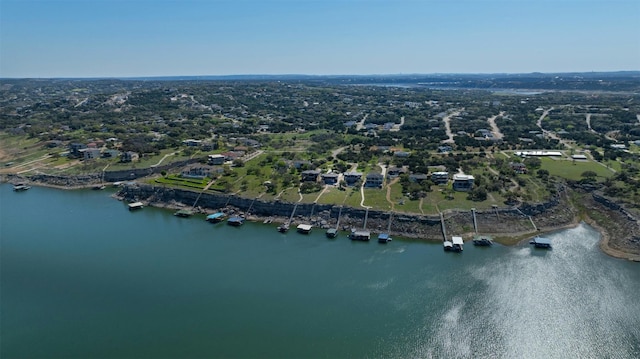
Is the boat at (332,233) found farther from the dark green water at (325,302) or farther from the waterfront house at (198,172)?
the waterfront house at (198,172)

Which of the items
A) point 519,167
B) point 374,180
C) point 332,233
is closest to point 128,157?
point 374,180

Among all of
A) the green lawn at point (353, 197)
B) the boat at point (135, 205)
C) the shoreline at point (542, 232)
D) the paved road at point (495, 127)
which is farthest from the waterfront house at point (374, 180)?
the paved road at point (495, 127)

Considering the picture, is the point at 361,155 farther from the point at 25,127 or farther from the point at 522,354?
the point at 25,127

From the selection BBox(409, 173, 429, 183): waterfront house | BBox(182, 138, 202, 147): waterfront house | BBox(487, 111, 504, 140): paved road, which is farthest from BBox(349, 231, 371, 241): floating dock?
BBox(487, 111, 504, 140): paved road

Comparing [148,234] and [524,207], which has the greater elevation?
[524,207]

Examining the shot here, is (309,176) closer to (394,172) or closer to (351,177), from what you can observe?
(351,177)

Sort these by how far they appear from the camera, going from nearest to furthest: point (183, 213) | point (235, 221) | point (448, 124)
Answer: point (235, 221) < point (183, 213) < point (448, 124)

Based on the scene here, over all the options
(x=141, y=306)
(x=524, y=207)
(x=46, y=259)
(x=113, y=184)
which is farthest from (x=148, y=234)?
(x=524, y=207)
